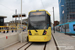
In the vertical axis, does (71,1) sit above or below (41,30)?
above

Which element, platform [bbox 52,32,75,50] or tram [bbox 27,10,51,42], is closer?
platform [bbox 52,32,75,50]

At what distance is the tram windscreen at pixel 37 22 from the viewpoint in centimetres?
1000

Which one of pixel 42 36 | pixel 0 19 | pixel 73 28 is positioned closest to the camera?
pixel 42 36

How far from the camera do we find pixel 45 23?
999 cm

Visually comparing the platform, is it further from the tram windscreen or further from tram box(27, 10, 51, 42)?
the tram windscreen

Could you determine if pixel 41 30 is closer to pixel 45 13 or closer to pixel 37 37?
pixel 37 37

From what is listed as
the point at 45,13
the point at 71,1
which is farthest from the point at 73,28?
the point at 71,1

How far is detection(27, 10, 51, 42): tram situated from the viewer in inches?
384

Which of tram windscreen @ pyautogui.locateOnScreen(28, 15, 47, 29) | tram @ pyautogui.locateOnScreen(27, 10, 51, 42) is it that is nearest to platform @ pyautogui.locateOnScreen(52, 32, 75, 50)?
tram @ pyautogui.locateOnScreen(27, 10, 51, 42)

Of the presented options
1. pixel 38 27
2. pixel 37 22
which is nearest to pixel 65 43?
pixel 38 27

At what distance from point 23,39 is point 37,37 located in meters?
3.08

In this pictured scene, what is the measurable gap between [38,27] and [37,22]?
1.76 feet

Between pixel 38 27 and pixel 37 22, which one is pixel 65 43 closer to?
pixel 38 27

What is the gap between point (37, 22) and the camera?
397 inches
